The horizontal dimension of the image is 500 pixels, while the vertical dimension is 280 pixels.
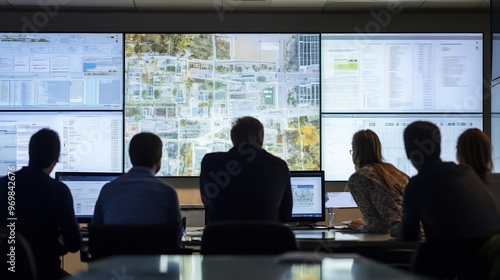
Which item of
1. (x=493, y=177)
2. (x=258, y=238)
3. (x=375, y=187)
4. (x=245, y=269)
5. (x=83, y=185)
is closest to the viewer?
(x=245, y=269)

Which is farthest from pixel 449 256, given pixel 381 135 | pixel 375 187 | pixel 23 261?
pixel 381 135

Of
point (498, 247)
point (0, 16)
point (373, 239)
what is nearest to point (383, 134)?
point (373, 239)

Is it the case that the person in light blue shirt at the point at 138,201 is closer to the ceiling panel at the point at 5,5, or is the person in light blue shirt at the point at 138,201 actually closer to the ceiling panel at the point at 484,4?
the ceiling panel at the point at 5,5

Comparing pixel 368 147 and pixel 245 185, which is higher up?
pixel 368 147

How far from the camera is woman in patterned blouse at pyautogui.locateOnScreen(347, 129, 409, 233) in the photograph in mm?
3574

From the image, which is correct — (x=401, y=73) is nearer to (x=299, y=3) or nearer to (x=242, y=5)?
(x=299, y=3)

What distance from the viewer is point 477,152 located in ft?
11.0

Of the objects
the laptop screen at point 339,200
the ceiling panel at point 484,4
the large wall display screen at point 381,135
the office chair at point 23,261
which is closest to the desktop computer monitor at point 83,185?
the laptop screen at point 339,200

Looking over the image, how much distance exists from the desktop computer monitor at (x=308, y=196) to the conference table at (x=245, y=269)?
2.80 meters

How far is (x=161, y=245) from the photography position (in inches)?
109

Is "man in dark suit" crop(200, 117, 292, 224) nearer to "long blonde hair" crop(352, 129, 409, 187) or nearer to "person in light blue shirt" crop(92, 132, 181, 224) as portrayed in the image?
"person in light blue shirt" crop(92, 132, 181, 224)

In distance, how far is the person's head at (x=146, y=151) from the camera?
325cm

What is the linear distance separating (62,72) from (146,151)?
9.36 ft

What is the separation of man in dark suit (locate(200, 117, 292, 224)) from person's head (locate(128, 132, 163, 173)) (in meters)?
0.26
